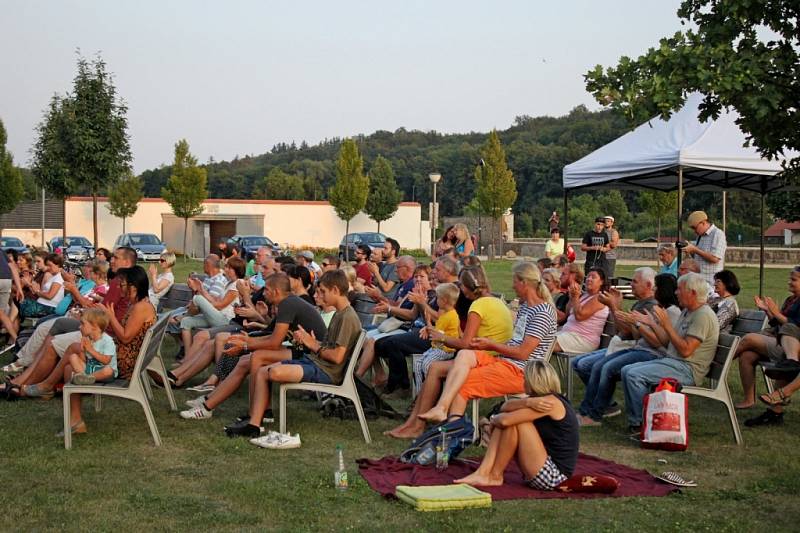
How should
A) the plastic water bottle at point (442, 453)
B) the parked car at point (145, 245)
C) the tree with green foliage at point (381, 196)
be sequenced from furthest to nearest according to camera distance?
the tree with green foliage at point (381, 196)
the parked car at point (145, 245)
the plastic water bottle at point (442, 453)

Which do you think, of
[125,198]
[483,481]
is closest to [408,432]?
[483,481]

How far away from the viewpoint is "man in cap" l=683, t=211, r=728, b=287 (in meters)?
10.5

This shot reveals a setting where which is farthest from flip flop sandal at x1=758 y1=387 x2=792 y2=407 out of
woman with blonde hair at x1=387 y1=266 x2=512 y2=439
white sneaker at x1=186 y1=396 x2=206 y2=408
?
white sneaker at x1=186 y1=396 x2=206 y2=408

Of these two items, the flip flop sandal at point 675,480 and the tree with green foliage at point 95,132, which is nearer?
the flip flop sandal at point 675,480

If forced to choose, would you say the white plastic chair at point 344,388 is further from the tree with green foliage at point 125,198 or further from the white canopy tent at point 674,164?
the tree with green foliage at point 125,198

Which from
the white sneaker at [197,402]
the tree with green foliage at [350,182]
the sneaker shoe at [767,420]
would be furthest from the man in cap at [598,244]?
the tree with green foliage at [350,182]

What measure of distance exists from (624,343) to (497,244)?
45.6 metres

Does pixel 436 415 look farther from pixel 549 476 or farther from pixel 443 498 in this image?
pixel 443 498

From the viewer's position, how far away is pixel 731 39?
675 cm

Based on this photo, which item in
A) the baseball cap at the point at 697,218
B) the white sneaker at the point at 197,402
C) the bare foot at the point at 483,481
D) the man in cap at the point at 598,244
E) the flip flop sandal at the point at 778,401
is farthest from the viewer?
the man in cap at the point at 598,244

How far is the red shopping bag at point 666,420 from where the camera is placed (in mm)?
6469

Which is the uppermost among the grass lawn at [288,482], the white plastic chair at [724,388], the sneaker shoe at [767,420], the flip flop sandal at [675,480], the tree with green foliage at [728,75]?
the tree with green foliage at [728,75]

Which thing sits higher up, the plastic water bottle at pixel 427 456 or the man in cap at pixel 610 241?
the man in cap at pixel 610 241

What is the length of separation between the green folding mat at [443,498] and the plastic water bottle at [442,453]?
0.61 m
